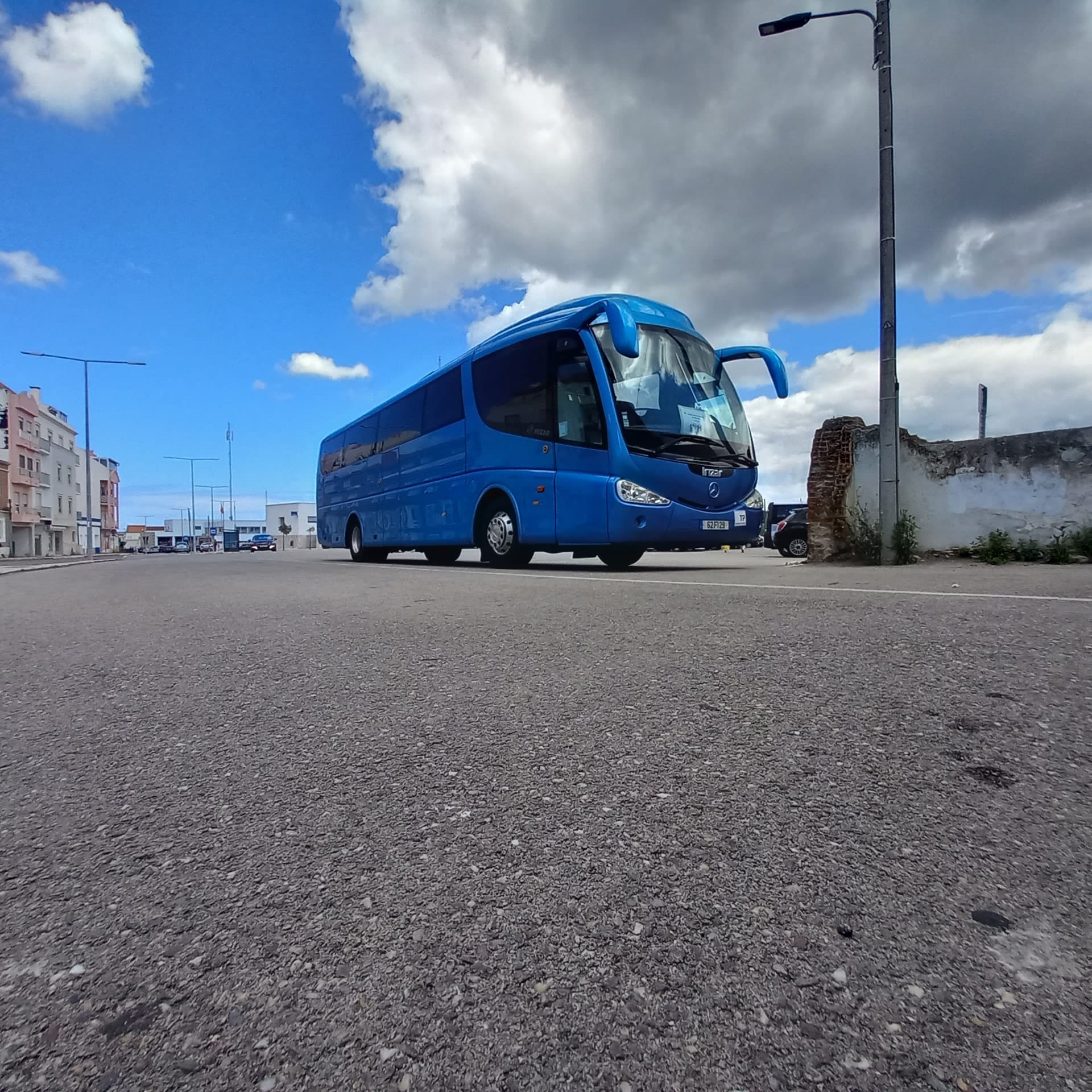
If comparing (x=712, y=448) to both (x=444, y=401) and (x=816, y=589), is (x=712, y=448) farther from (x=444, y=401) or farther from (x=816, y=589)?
(x=444, y=401)

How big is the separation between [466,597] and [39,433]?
226 ft

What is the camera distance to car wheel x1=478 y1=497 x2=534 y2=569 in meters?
11.2

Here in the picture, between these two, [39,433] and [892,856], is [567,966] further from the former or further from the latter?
[39,433]

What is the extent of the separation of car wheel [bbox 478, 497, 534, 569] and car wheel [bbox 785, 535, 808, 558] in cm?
1144

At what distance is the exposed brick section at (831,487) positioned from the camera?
11039 mm

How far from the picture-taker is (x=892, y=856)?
1568 mm

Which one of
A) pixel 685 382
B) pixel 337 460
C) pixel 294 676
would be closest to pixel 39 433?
pixel 337 460

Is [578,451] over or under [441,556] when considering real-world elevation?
over

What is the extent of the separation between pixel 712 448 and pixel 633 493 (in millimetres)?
1501

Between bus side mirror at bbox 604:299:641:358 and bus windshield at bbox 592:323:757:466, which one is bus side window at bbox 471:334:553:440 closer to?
bus windshield at bbox 592:323:757:466

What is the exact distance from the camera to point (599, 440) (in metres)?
9.66

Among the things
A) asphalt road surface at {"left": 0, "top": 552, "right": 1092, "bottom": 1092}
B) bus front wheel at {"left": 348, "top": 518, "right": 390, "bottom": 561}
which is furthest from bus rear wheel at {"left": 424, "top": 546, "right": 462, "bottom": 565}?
asphalt road surface at {"left": 0, "top": 552, "right": 1092, "bottom": 1092}

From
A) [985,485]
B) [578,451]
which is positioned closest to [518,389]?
[578,451]

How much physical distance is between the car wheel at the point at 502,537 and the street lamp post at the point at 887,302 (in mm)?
5138
